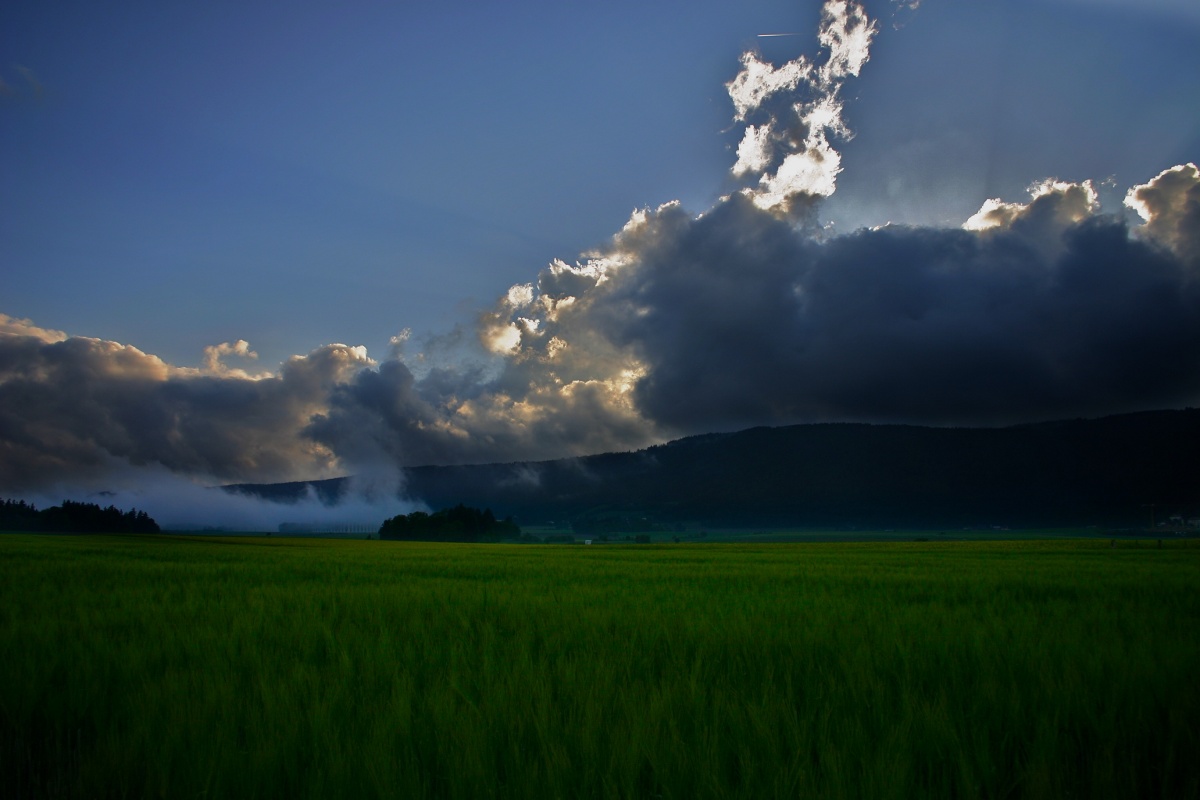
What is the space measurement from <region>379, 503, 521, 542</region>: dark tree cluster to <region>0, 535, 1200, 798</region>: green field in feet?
361

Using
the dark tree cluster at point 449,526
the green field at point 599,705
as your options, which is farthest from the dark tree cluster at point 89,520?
the green field at point 599,705

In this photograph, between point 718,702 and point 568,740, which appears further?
point 718,702

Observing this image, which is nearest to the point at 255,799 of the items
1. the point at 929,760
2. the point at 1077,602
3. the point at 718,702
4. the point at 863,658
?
the point at 718,702

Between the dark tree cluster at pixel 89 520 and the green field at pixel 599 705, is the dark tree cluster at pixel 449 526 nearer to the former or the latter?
the dark tree cluster at pixel 89 520

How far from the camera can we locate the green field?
7.37 feet

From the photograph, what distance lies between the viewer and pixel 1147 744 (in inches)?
108

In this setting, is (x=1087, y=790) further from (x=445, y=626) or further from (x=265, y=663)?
(x=445, y=626)

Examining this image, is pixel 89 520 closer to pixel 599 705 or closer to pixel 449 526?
pixel 449 526

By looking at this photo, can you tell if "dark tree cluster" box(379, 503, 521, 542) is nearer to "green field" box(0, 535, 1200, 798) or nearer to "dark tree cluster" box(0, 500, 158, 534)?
"dark tree cluster" box(0, 500, 158, 534)

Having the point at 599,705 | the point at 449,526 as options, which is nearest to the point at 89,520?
the point at 449,526

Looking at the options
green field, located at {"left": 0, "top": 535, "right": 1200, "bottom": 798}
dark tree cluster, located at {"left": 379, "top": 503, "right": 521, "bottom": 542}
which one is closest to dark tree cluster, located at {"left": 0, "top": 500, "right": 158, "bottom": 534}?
dark tree cluster, located at {"left": 379, "top": 503, "right": 521, "bottom": 542}

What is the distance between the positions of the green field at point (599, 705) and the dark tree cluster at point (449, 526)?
11009 centimetres

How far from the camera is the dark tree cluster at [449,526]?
112m

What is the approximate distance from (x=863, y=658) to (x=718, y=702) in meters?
1.68
